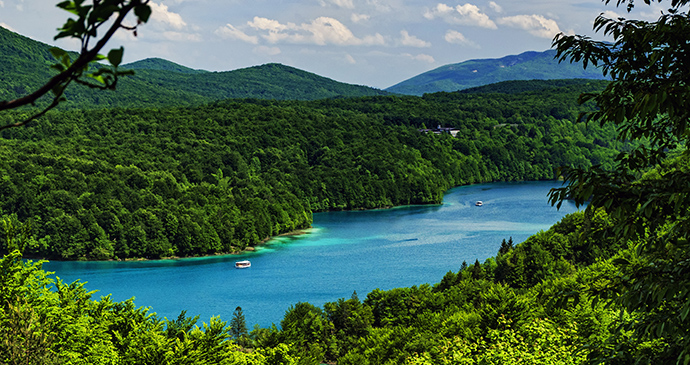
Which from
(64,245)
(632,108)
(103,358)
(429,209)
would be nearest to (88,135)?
(64,245)

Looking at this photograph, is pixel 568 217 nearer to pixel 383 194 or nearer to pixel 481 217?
pixel 481 217

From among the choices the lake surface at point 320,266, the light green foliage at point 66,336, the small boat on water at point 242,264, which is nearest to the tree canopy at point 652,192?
the light green foliage at point 66,336

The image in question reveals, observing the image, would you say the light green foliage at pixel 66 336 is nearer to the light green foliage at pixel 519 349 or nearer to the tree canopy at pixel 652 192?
the light green foliage at pixel 519 349

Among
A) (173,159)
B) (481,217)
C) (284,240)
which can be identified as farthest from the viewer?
(173,159)

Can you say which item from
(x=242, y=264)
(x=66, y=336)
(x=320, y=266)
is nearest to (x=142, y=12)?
(x=66, y=336)

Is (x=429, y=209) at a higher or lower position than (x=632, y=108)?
lower

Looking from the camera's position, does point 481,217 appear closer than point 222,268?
No

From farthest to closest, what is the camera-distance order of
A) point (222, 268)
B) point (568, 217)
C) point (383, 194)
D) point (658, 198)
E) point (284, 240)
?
point (383, 194)
point (284, 240)
point (222, 268)
point (568, 217)
point (658, 198)
